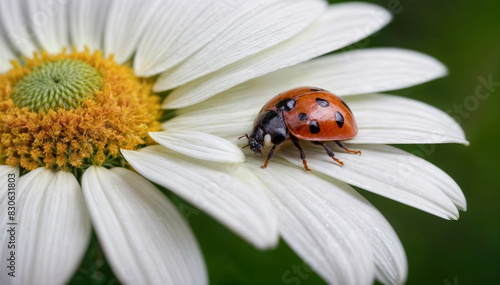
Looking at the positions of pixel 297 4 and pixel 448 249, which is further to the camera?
pixel 448 249

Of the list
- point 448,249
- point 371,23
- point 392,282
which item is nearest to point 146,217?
point 392,282

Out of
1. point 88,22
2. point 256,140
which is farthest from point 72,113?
point 88,22

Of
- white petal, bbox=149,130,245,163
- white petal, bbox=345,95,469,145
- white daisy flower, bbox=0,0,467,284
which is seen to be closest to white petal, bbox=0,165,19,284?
white daisy flower, bbox=0,0,467,284

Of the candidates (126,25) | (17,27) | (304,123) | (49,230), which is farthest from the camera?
(17,27)

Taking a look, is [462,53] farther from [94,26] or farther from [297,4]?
[94,26]

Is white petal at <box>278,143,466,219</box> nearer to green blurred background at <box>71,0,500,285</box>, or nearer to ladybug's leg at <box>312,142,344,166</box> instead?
ladybug's leg at <box>312,142,344,166</box>

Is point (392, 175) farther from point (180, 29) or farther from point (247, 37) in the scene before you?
point (180, 29)
